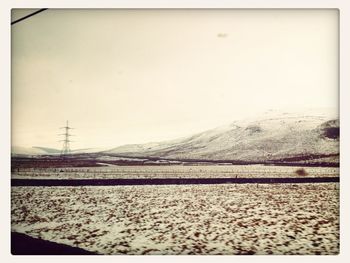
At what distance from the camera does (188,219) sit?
12.1 feet

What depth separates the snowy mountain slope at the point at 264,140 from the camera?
3.67 m

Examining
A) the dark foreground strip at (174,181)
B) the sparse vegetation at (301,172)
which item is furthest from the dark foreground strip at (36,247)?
the sparse vegetation at (301,172)

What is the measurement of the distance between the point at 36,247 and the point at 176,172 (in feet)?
5.92

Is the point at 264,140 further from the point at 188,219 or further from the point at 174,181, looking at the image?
the point at 188,219

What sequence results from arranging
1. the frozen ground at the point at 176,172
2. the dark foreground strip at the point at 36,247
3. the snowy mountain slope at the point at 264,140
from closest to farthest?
the dark foreground strip at the point at 36,247, the snowy mountain slope at the point at 264,140, the frozen ground at the point at 176,172

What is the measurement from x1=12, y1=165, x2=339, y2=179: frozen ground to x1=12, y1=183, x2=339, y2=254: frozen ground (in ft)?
0.50

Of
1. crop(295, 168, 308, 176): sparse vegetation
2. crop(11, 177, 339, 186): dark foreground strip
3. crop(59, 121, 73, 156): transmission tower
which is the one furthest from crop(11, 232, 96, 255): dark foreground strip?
crop(295, 168, 308, 176): sparse vegetation

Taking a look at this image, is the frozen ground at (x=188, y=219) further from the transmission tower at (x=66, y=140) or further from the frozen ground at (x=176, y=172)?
the transmission tower at (x=66, y=140)

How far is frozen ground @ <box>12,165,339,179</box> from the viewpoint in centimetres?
379

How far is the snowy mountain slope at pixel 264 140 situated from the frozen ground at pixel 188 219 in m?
0.42

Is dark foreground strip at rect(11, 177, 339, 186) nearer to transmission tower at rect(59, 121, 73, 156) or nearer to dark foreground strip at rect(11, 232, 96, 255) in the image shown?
transmission tower at rect(59, 121, 73, 156)

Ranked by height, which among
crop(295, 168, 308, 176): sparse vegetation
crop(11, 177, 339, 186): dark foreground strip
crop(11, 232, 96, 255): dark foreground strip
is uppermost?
crop(295, 168, 308, 176): sparse vegetation

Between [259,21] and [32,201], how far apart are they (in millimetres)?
3388

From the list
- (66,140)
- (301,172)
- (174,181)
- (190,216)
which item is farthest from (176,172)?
(301,172)
